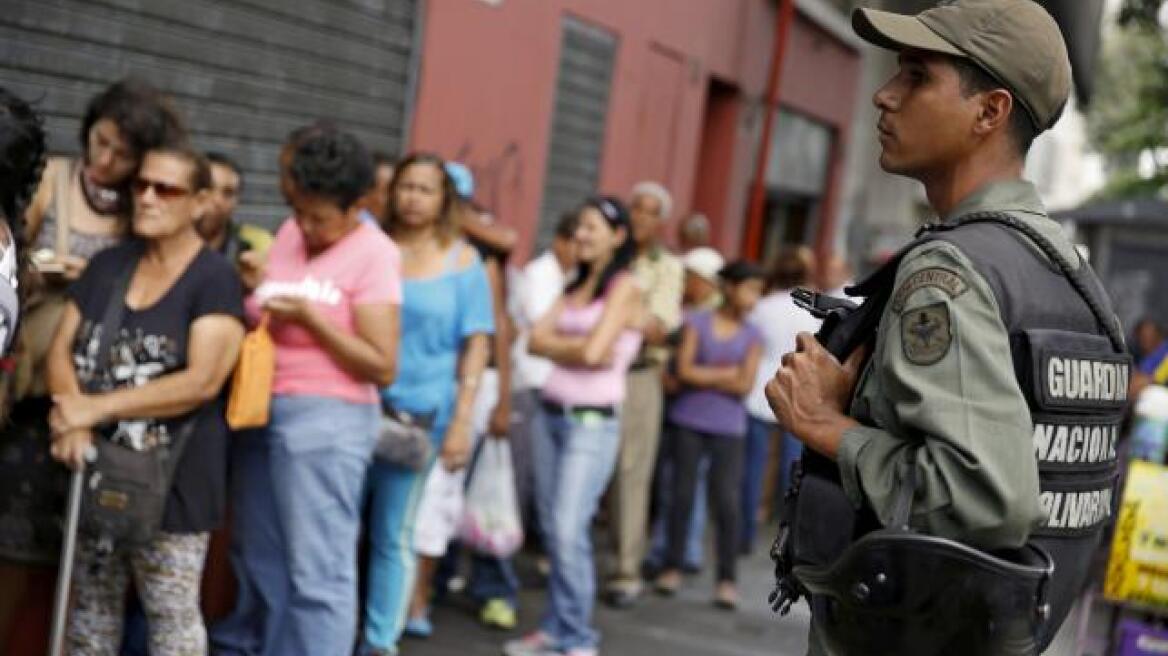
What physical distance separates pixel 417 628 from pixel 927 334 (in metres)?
4.61

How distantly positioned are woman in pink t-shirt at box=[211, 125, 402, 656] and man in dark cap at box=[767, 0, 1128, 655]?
96.8 inches

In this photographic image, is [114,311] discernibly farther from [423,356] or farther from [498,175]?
[498,175]

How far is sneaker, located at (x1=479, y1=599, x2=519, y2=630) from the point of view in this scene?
7.05 m

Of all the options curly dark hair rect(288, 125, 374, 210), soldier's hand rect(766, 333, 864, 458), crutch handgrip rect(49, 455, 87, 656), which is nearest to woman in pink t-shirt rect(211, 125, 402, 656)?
curly dark hair rect(288, 125, 374, 210)

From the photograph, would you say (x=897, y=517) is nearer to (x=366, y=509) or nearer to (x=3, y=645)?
(x=3, y=645)

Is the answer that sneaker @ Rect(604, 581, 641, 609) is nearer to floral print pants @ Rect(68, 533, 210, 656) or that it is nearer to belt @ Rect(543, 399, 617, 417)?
belt @ Rect(543, 399, 617, 417)

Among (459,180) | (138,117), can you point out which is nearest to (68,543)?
(138,117)

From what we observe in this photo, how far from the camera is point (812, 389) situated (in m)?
2.77

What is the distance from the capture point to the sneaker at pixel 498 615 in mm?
7047

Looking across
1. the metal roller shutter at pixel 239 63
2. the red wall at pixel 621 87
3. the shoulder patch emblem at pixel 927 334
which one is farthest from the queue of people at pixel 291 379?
the red wall at pixel 621 87

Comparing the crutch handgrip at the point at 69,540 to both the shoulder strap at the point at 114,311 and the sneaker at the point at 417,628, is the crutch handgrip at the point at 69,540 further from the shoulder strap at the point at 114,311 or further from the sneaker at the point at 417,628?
the sneaker at the point at 417,628

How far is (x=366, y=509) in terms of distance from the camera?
6.10 m

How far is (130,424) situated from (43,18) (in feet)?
7.56

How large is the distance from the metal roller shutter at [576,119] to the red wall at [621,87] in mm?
117
